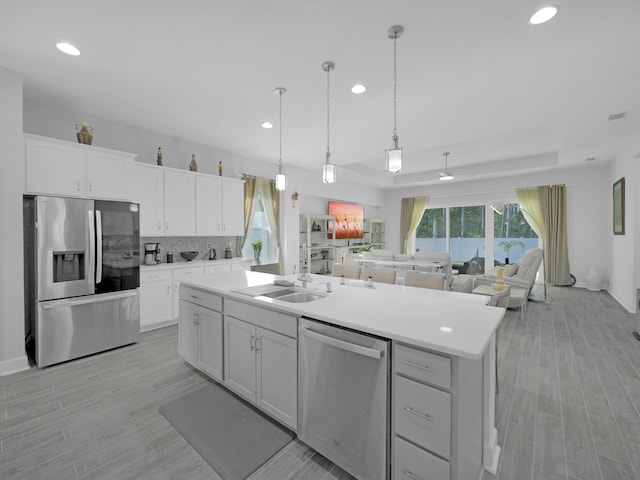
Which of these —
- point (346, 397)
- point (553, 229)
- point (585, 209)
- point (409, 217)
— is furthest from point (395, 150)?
point (409, 217)

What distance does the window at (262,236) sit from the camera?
223 inches

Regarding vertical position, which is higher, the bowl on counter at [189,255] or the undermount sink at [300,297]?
the bowl on counter at [189,255]

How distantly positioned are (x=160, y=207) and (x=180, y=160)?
3.35 ft

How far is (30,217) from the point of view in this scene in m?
3.07

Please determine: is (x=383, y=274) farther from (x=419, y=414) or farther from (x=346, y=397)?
(x=419, y=414)

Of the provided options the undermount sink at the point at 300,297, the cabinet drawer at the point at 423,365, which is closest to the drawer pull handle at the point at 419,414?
the cabinet drawer at the point at 423,365

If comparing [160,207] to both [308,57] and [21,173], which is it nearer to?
[21,173]

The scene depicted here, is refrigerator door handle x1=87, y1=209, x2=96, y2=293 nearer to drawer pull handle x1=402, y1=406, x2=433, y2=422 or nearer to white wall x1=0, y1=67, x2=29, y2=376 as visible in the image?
white wall x1=0, y1=67, x2=29, y2=376

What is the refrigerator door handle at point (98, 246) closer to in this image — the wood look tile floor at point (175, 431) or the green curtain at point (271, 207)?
the wood look tile floor at point (175, 431)

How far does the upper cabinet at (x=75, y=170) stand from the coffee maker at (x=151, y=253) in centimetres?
78

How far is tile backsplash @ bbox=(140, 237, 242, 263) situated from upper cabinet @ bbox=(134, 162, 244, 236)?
0.34 m

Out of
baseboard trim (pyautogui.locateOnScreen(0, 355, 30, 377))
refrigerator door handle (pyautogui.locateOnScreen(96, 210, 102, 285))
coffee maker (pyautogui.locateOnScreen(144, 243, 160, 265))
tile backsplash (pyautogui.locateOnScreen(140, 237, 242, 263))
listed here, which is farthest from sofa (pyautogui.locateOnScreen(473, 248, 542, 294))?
baseboard trim (pyautogui.locateOnScreen(0, 355, 30, 377))

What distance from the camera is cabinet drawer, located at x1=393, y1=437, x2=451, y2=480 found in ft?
4.14

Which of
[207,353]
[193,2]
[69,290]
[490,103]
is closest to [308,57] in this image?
[193,2]
